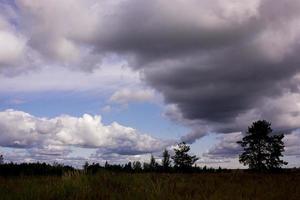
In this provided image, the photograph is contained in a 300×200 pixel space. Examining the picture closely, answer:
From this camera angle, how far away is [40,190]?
1268 centimetres

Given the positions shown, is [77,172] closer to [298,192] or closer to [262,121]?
[298,192]

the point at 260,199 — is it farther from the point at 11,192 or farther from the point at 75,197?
the point at 11,192

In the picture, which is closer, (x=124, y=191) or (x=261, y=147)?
(x=124, y=191)

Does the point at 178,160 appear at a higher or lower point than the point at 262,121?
lower

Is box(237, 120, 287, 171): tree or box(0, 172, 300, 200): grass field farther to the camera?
box(237, 120, 287, 171): tree

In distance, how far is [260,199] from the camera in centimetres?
1199

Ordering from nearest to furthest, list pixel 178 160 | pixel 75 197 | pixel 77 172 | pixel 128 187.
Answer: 1. pixel 75 197
2. pixel 128 187
3. pixel 77 172
4. pixel 178 160

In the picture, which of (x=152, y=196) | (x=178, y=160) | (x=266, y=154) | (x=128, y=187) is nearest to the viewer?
(x=152, y=196)

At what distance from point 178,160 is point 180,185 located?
177ft

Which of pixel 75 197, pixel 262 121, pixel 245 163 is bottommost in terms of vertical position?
pixel 75 197

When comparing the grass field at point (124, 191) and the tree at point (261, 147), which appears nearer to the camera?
the grass field at point (124, 191)

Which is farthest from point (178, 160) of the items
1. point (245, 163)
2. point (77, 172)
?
point (77, 172)

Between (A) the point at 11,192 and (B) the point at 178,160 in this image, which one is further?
(B) the point at 178,160

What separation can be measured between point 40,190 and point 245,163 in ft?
161
